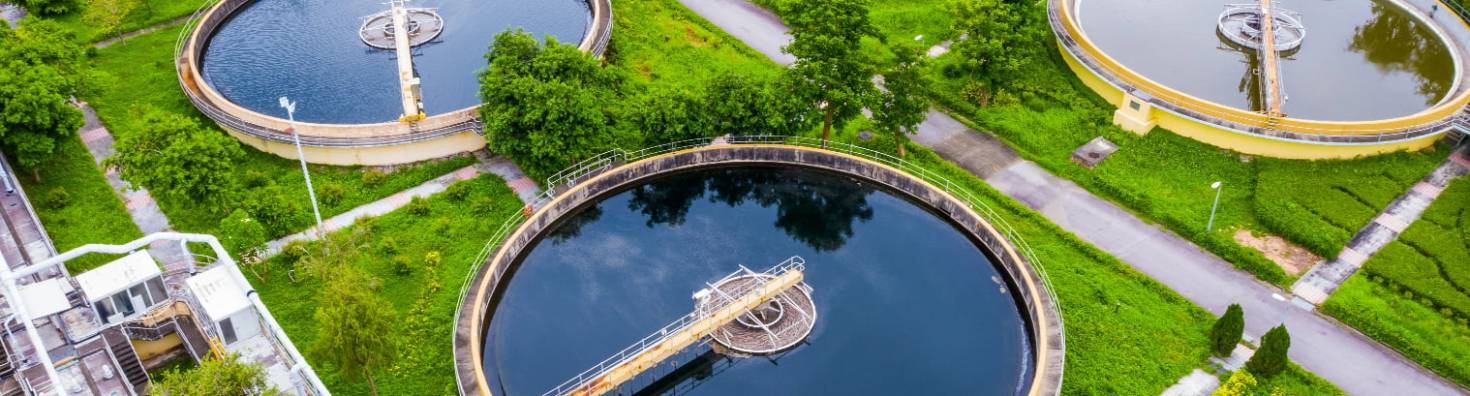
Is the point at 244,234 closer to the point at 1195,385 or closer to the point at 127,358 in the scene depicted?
the point at 127,358

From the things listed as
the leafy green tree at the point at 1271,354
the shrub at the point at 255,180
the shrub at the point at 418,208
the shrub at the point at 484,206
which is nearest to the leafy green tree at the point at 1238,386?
the leafy green tree at the point at 1271,354

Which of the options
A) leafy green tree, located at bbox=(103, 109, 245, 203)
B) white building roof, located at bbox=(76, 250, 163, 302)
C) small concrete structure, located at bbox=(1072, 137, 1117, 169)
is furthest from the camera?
small concrete structure, located at bbox=(1072, 137, 1117, 169)

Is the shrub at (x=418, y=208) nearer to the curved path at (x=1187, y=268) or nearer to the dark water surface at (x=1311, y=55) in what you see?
the curved path at (x=1187, y=268)

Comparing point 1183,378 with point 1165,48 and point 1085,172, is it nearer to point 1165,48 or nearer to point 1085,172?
point 1085,172

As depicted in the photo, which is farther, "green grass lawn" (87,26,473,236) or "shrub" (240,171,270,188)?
"shrub" (240,171,270,188)

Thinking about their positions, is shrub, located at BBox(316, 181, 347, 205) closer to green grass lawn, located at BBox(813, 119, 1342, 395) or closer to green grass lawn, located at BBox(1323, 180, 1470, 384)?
green grass lawn, located at BBox(813, 119, 1342, 395)

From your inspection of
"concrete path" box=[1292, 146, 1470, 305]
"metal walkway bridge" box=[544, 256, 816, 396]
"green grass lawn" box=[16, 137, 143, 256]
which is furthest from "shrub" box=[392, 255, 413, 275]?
"concrete path" box=[1292, 146, 1470, 305]
